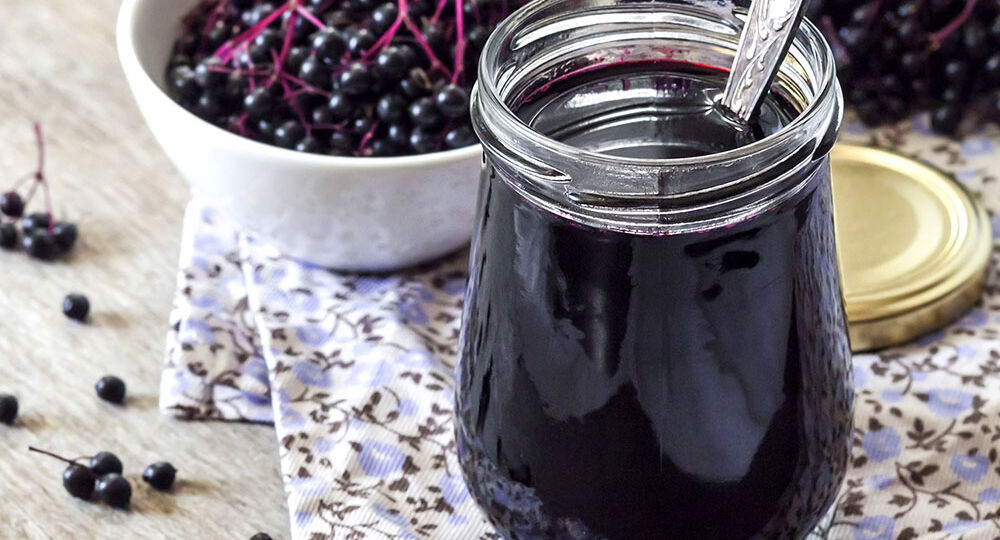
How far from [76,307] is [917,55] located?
2.01 feet

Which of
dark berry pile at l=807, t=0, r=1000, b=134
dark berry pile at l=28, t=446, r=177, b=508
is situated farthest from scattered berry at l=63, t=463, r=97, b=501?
dark berry pile at l=807, t=0, r=1000, b=134

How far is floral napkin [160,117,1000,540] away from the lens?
0.62m

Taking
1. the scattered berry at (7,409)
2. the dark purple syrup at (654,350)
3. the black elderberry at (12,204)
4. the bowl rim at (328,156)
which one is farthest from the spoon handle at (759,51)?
the black elderberry at (12,204)

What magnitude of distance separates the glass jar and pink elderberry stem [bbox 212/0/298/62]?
325mm

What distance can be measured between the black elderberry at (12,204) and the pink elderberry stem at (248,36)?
18cm

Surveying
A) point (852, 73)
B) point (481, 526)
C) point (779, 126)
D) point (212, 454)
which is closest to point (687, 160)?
point (779, 126)

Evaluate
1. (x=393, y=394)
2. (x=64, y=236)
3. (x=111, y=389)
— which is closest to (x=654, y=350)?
(x=393, y=394)

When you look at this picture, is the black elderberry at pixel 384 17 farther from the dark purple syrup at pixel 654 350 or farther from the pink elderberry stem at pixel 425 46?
the dark purple syrup at pixel 654 350

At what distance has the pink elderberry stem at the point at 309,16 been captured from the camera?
0.75 metres

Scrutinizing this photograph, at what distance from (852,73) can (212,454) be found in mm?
536

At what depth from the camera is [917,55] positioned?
88 cm

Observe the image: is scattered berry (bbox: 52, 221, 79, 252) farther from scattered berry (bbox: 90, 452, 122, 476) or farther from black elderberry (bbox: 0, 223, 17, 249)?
scattered berry (bbox: 90, 452, 122, 476)

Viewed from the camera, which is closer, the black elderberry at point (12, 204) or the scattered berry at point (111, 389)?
the scattered berry at point (111, 389)

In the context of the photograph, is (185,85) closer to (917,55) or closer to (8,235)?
(8,235)
